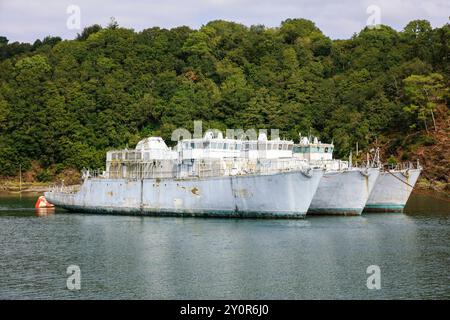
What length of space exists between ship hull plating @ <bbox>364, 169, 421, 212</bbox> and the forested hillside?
2325 cm

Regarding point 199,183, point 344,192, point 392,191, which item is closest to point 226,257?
point 199,183

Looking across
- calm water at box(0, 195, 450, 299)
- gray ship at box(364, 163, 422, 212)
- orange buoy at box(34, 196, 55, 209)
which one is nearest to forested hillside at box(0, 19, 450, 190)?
gray ship at box(364, 163, 422, 212)

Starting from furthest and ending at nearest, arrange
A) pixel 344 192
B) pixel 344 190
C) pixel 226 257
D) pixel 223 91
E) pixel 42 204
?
pixel 223 91 → pixel 42 204 → pixel 344 192 → pixel 344 190 → pixel 226 257

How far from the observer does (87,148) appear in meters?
112

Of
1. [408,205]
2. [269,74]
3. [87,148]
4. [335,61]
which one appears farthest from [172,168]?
[335,61]

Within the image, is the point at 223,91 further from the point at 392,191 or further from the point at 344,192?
the point at 344,192

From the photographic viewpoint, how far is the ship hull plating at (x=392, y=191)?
6544cm

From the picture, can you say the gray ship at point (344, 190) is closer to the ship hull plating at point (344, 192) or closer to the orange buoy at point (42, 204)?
the ship hull plating at point (344, 192)

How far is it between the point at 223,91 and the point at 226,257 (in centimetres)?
7980

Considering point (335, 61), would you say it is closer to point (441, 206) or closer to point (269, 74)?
point (269, 74)

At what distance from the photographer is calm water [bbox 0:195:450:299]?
112 ft

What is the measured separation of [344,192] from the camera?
62406 mm

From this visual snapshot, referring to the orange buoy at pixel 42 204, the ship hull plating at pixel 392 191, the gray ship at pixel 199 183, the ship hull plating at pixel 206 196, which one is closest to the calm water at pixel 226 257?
the ship hull plating at pixel 206 196

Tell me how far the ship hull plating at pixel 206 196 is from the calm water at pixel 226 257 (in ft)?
4.18
